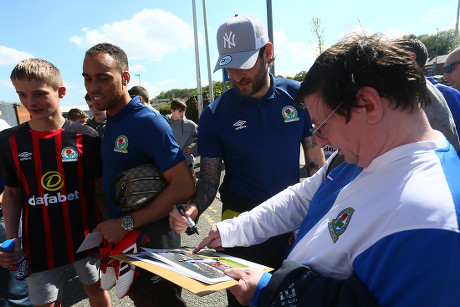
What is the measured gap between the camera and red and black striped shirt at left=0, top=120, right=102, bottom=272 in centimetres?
212

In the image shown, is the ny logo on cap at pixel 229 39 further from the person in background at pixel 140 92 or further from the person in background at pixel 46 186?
the person in background at pixel 140 92

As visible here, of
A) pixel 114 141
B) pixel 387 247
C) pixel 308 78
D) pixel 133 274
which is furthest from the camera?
pixel 114 141

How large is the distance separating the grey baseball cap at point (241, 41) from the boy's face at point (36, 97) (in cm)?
129

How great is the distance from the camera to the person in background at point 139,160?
1.83 m

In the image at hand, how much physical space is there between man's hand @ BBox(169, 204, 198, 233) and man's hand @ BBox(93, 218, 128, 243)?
338 mm

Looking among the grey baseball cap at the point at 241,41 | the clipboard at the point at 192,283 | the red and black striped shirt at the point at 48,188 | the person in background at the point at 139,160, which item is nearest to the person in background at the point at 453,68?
the grey baseball cap at the point at 241,41

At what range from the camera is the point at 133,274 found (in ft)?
5.69

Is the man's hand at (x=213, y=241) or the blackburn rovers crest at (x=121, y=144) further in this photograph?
the blackburn rovers crest at (x=121, y=144)

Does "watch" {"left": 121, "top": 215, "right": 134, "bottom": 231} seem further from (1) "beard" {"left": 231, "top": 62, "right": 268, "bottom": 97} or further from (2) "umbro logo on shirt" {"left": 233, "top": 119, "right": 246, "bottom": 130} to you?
(1) "beard" {"left": 231, "top": 62, "right": 268, "bottom": 97}

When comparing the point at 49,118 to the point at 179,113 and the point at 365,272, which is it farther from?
the point at 179,113

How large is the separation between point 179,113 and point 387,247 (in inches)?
241

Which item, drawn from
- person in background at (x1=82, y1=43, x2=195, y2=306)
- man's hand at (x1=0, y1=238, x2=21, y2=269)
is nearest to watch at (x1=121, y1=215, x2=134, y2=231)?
person in background at (x1=82, y1=43, x2=195, y2=306)

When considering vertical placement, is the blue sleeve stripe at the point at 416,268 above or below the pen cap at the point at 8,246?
above

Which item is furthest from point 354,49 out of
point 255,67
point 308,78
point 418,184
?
point 255,67
